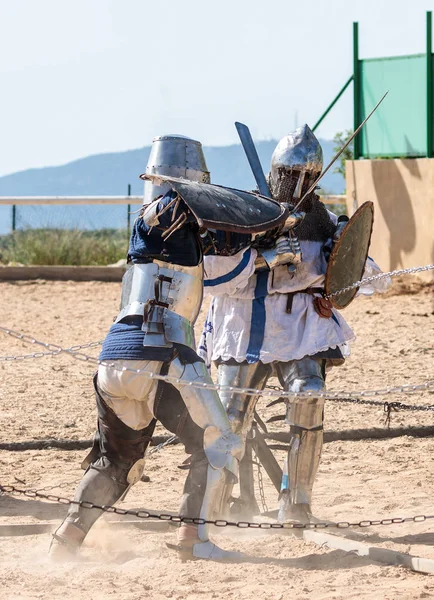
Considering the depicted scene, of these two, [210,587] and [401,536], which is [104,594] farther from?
[401,536]

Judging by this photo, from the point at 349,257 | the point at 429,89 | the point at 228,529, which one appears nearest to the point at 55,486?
the point at 228,529

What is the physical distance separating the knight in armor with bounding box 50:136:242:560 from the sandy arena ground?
216 mm

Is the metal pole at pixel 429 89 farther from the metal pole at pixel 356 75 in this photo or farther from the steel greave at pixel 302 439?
the steel greave at pixel 302 439

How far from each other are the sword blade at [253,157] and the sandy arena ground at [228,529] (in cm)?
153

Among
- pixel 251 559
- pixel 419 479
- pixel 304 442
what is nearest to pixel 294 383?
pixel 304 442

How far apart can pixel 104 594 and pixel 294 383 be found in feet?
4.41

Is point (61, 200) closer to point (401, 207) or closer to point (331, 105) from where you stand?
point (331, 105)

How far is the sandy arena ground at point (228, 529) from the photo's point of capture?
4.36 meters

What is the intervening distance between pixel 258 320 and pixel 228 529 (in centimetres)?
95

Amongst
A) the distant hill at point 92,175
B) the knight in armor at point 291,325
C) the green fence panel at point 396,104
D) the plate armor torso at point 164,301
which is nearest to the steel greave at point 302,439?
the knight in armor at point 291,325

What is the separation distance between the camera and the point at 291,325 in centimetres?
525

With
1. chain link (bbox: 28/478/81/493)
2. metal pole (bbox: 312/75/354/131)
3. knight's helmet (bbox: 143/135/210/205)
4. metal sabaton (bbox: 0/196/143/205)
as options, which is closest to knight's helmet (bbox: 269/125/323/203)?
knight's helmet (bbox: 143/135/210/205)

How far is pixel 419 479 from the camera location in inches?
238

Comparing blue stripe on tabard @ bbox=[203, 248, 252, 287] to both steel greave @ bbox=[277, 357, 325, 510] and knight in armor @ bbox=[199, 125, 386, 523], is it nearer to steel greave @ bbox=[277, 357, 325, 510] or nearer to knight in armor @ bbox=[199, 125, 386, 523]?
knight in armor @ bbox=[199, 125, 386, 523]
